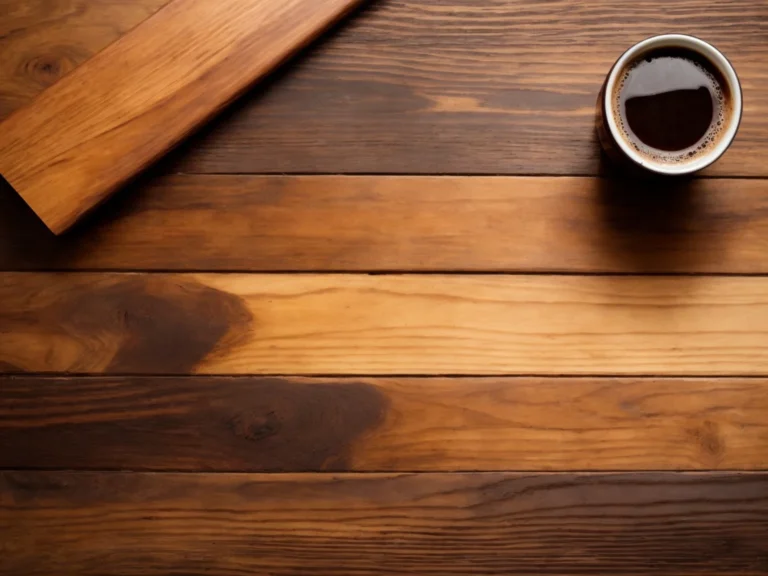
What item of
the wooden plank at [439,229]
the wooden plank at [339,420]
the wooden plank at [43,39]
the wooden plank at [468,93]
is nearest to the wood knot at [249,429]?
the wooden plank at [339,420]

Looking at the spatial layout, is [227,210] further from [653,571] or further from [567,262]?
[653,571]

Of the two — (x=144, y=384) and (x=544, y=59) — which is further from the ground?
(x=544, y=59)

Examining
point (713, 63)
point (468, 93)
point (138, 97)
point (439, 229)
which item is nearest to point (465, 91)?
point (468, 93)

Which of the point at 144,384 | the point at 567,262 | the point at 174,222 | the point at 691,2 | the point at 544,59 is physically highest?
the point at 691,2

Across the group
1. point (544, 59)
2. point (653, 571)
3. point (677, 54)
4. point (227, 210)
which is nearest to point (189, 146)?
point (227, 210)

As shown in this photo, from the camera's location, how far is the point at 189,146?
2.65ft

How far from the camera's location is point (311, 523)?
2.62 ft

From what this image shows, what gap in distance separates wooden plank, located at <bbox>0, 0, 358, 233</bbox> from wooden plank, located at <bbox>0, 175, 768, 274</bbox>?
6 centimetres

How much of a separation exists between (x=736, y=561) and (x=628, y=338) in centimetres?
30

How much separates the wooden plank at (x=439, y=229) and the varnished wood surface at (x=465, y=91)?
0.08ft

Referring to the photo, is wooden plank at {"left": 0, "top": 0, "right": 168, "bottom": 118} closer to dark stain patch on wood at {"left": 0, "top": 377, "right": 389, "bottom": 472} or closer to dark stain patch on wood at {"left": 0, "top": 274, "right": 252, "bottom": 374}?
dark stain patch on wood at {"left": 0, "top": 274, "right": 252, "bottom": 374}

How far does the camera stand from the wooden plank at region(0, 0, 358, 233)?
30.5 inches

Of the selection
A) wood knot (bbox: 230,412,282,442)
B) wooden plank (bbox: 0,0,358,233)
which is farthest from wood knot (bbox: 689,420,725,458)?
wooden plank (bbox: 0,0,358,233)

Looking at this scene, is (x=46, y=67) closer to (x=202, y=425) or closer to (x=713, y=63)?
(x=202, y=425)
